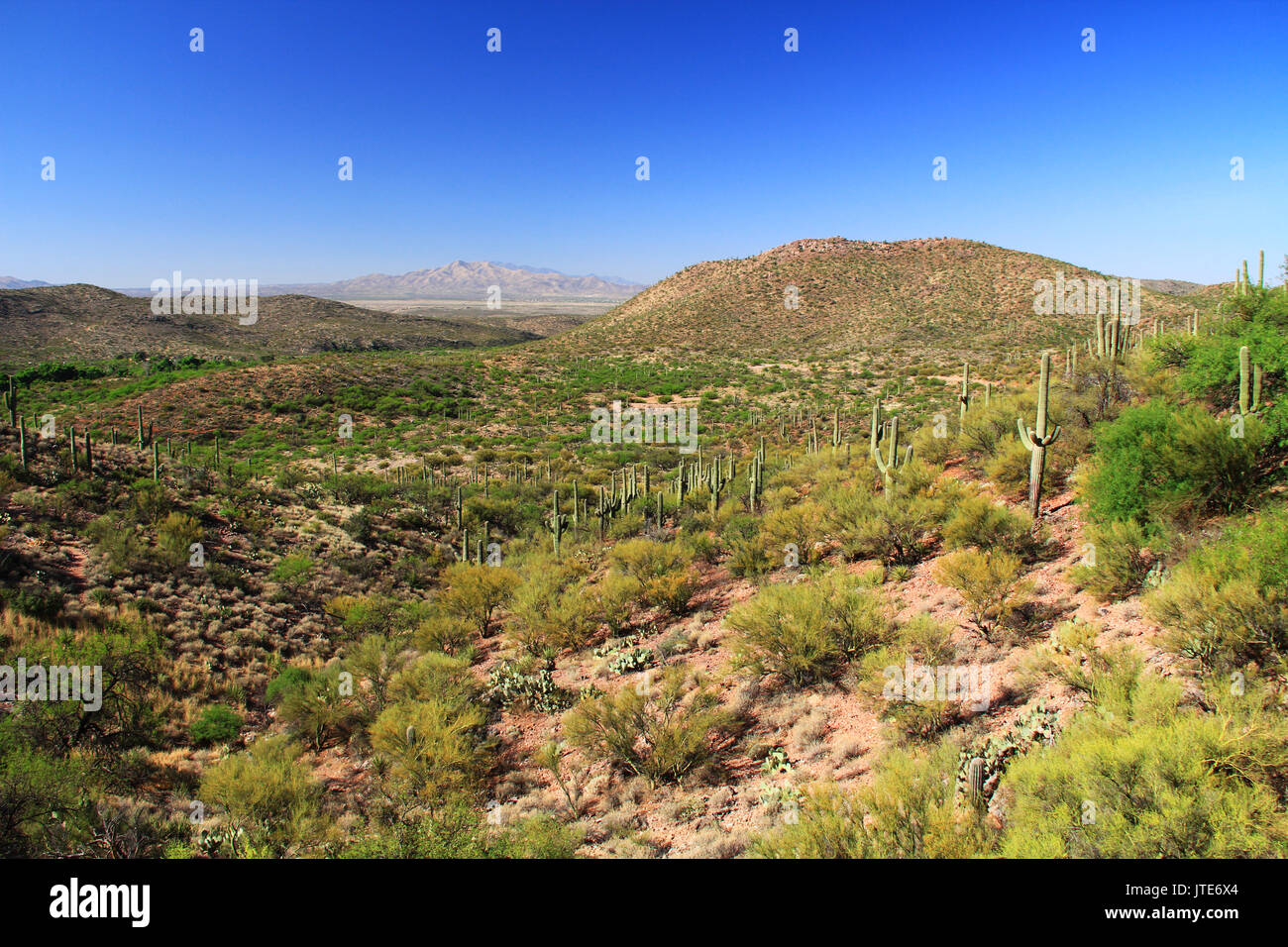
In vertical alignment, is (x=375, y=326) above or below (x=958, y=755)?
above

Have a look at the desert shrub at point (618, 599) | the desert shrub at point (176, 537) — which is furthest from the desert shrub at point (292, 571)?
the desert shrub at point (618, 599)

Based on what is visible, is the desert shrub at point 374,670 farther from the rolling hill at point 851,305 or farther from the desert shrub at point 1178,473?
the rolling hill at point 851,305

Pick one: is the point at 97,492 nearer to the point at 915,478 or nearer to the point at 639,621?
the point at 639,621

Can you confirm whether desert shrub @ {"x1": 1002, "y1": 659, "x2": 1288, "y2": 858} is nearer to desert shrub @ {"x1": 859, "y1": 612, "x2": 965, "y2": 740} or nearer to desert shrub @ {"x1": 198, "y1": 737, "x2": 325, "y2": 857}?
desert shrub @ {"x1": 859, "y1": 612, "x2": 965, "y2": 740}

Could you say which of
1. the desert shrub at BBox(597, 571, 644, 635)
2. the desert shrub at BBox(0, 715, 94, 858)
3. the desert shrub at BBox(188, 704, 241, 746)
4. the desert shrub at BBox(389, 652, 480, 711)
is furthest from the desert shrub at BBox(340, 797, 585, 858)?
the desert shrub at BBox(597, 571, 644, 635)

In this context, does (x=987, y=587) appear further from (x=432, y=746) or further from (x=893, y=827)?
(x=432, y=746)

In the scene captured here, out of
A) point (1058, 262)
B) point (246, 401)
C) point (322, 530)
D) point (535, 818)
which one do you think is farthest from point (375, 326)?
point (535, 818)

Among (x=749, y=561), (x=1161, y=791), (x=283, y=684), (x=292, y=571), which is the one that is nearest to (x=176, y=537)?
(x=292, y=571)
